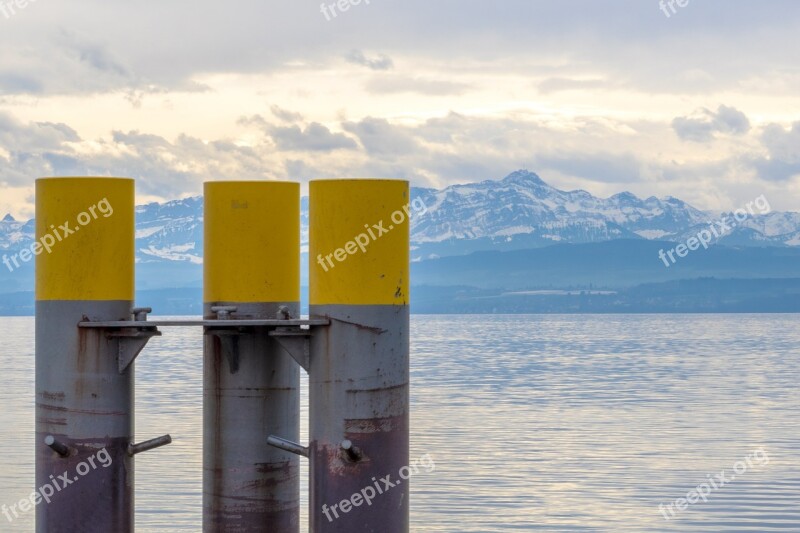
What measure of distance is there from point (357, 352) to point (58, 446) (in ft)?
11.9

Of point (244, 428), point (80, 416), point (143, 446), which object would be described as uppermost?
point (80, 416)

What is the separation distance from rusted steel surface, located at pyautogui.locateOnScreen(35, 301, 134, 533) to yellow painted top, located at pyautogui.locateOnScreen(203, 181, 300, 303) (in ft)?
3.60

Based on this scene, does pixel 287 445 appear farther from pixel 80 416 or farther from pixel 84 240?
pixel 84 240

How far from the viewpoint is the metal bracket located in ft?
46.0

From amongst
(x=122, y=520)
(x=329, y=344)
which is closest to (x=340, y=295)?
(x=329, y=344)

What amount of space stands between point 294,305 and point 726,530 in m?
14.2

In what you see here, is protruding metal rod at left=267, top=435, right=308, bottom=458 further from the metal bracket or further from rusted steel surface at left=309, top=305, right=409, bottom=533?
the metal bracket

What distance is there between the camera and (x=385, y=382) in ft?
45.4

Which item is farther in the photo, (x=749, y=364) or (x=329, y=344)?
(x=749, y=364)

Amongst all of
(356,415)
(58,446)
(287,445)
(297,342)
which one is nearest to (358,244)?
(297,342)

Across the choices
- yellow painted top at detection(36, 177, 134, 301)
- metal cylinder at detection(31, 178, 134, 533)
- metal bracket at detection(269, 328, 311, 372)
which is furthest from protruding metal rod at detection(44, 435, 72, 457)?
metal bracket at detection(269, 328, 311, 372)

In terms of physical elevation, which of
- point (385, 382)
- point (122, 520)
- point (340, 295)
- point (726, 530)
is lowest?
point (726, 530)

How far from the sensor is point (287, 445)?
14672 millimetres

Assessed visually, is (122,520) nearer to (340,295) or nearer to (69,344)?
(69,344)
